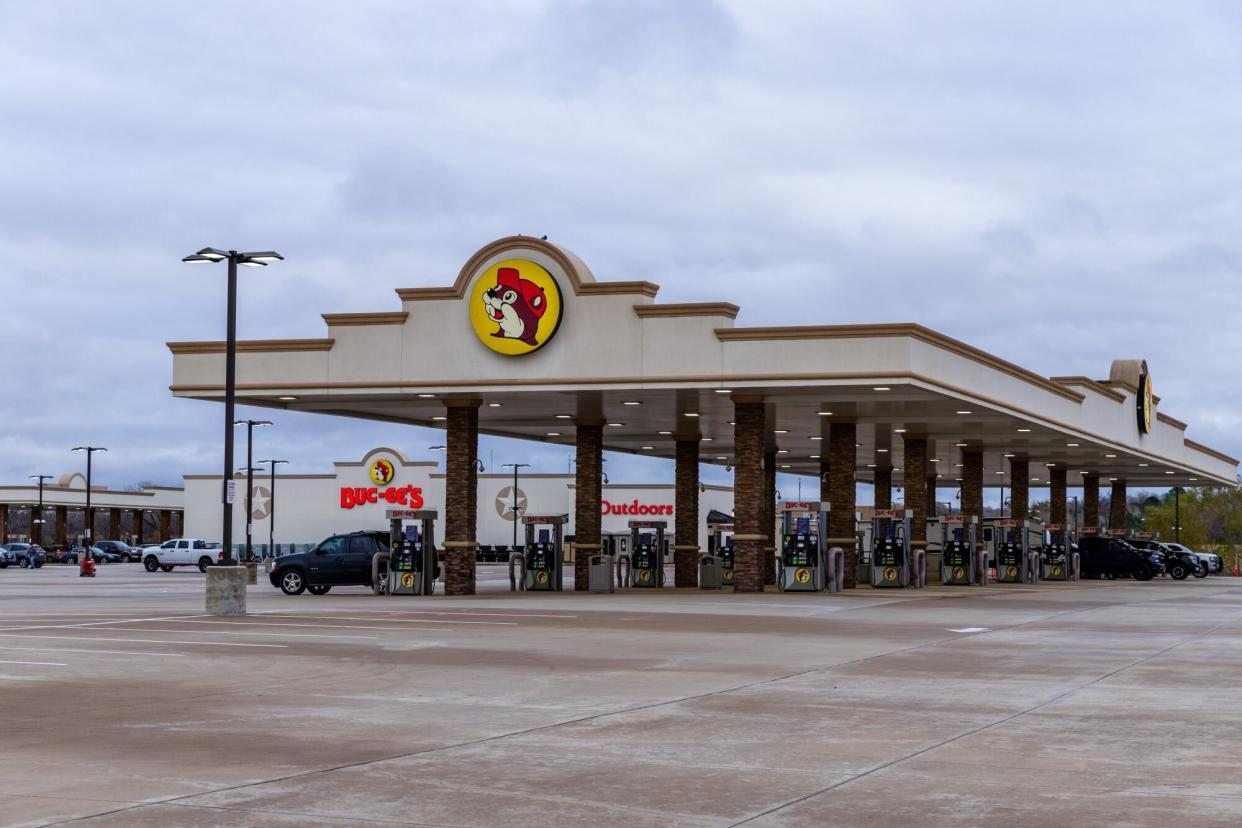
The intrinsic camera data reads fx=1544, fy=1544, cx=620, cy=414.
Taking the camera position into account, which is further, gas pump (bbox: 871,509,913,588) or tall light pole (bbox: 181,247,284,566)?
gas pump (bbox: 871,509,913,588)

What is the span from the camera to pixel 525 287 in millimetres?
38500

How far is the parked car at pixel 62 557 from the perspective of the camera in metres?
109

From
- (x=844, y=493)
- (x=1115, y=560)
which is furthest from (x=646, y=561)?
(x=1115, y=560)

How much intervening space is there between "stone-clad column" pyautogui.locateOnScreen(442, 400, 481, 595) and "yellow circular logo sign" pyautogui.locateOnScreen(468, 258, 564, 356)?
2766mm

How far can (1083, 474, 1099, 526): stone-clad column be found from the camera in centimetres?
7744

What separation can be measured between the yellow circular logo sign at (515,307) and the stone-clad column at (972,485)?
24.1 meters

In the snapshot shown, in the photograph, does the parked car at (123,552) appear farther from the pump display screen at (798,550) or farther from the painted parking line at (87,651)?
the painted parking line at (87,651)

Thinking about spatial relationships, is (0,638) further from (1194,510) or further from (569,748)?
(1194,510)

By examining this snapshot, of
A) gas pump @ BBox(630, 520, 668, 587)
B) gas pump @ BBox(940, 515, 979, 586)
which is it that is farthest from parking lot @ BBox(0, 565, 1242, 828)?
gas pump @ BBox(940, 515, 979, 586)

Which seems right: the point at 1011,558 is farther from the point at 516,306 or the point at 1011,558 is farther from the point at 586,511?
the point at 516,306

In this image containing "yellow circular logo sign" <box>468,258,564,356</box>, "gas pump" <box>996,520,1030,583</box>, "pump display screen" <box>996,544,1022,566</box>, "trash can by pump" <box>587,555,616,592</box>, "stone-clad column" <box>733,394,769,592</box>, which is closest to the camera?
"yellow circular logo sign" <box>468,258,564,356</box>

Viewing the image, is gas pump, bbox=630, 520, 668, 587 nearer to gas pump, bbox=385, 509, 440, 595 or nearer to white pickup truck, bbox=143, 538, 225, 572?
gas pump, bbox=385, 509, 440, 595

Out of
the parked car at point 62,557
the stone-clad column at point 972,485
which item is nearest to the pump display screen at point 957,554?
the stone-clad column at point 972,485

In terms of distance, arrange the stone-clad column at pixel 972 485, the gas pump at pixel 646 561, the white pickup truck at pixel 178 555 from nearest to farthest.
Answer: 1. the gas pump at pixel 646 561
2. the stone-clad column at pixel 972 485
3. the white pickup truck at pixel 178 555
